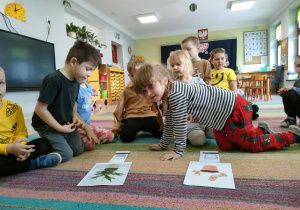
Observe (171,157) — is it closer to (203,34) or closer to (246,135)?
(246,135)

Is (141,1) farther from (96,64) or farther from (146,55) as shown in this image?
(96,64)

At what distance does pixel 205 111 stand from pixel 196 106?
0.22 ft

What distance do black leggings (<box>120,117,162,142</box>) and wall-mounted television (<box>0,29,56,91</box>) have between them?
2.22 m

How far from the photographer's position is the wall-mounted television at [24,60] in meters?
2.98

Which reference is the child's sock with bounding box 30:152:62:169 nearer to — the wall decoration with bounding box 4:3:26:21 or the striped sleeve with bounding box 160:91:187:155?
the striped sleeve with bounding box 160:91:187:155

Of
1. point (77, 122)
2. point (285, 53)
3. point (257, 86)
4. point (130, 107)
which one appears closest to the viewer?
point (77, 122)

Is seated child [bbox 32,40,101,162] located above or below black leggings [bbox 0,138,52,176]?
above

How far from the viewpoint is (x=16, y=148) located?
3.28 feet

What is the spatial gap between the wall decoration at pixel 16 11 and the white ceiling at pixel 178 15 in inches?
68.9

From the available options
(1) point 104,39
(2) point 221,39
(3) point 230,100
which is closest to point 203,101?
(3) point 230,100

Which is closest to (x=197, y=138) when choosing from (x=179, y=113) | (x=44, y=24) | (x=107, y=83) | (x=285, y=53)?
(x=179, y=113)

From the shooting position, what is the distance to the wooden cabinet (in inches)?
208

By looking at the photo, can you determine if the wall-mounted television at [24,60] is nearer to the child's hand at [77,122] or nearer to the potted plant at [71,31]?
the potted plant at [71,31]

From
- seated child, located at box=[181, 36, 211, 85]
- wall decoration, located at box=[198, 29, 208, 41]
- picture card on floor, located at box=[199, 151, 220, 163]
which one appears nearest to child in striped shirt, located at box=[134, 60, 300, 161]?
picture card on floor, located at box=[199, 151, 220, 163]
